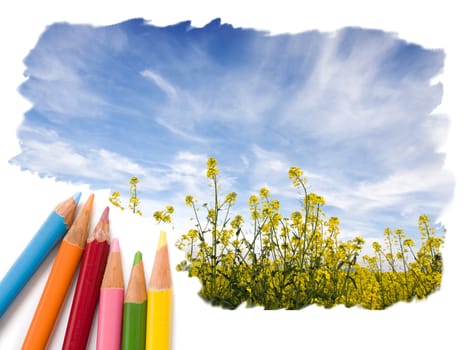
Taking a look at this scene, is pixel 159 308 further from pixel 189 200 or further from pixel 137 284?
pixel 189 200

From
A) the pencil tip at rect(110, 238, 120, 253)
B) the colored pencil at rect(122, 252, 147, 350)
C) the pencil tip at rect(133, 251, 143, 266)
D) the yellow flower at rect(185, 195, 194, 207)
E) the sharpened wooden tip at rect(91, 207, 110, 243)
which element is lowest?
the colored pencil at rect(122, 252, 147, 350)

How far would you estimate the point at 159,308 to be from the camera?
2.19ft

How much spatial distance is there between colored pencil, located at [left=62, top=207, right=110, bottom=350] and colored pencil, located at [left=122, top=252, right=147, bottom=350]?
0.07 meters

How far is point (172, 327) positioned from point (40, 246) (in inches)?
11.3

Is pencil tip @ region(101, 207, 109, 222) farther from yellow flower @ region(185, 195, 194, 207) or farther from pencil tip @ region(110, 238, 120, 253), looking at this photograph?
yellow flower @ region(185, 195, 194, 207)

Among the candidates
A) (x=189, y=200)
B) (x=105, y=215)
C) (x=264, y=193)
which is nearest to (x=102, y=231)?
(x=105, y=215)

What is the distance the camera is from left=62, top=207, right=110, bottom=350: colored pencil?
68 cm

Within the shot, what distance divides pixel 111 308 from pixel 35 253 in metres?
0.19

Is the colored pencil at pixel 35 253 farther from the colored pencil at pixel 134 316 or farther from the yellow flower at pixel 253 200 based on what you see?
the yellow flower at pixel 253 200

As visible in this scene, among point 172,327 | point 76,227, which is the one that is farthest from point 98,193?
point 172,327

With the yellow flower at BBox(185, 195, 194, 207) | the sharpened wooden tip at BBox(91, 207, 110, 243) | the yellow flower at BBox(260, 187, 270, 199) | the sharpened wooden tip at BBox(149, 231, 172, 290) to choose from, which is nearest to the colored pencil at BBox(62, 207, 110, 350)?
the sharpened wooden tip at BBox(91, 207, 110, 243)

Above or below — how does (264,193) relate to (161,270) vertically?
above

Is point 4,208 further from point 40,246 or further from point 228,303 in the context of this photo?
point 228,303

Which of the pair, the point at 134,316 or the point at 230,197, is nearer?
the point at 134,316
